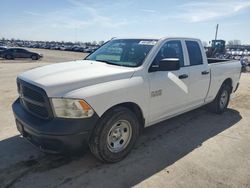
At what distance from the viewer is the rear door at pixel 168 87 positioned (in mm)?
3979

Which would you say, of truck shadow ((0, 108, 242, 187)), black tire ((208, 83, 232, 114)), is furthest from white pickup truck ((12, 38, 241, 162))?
black tire ((208, 83, 232, 114))

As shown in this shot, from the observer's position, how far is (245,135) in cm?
496

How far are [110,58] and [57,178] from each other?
2.24 metres

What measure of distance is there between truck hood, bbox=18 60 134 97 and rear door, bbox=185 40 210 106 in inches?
66.9

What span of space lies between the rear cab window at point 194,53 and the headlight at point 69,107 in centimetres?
274

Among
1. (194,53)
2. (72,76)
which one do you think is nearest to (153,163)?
(72,76)

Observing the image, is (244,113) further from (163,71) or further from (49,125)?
Answer: (49,125)

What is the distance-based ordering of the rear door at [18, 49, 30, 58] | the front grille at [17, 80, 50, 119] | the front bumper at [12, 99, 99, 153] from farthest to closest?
the rear door at [18, 49, 30, 58] < the front grille at [17, 80, 50, 119] < the front bumper at [12, 99, 99, 153]

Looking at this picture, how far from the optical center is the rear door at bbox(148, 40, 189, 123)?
3.98m

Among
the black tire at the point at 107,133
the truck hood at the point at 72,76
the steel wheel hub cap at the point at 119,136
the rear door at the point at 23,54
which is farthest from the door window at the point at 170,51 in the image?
the rear door at the point at 23,54

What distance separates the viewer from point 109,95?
3279mm

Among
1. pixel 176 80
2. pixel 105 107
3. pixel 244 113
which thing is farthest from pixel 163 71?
pixel 244 113

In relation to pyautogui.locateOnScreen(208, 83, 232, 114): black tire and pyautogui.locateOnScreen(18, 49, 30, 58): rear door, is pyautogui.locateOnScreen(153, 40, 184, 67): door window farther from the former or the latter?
pyautogui.locateOnScreen(18, 49, 30, 58): rear door

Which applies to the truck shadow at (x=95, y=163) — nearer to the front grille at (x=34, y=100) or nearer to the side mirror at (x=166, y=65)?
the front grille at (x=34, y=100)
